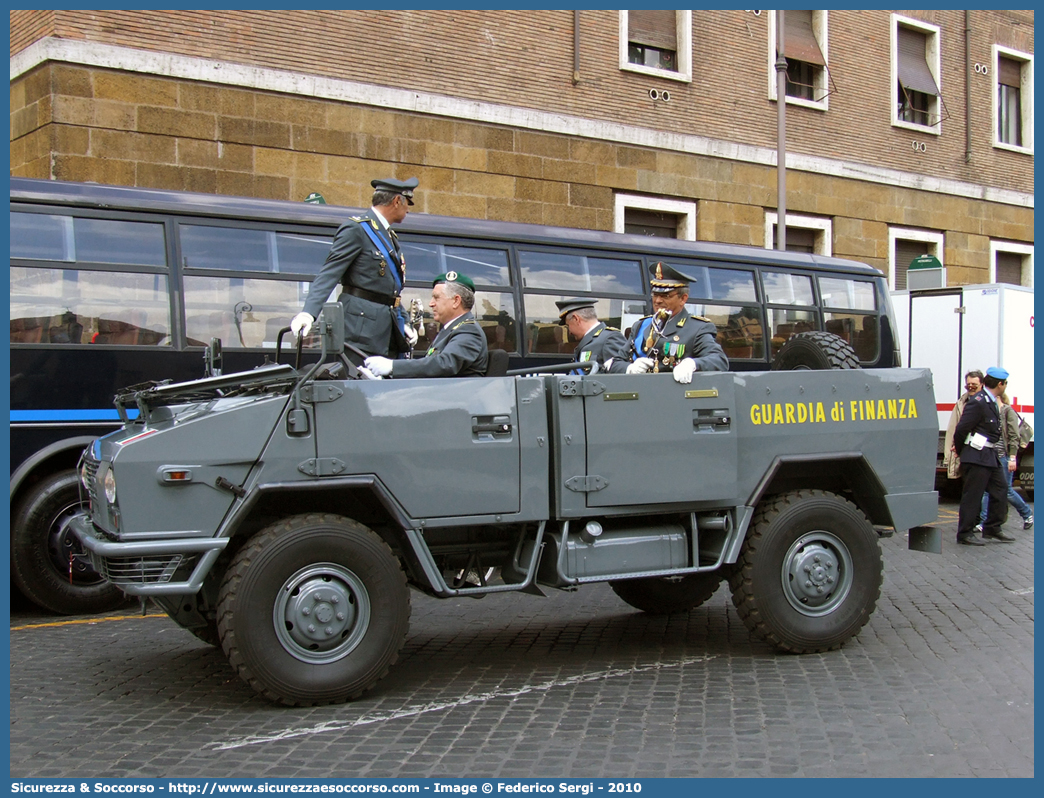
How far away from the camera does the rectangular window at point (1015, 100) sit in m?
25.2

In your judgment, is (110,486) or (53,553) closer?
(110,486)

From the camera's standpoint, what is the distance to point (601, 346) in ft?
26.6

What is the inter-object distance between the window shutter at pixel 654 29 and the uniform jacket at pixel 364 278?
14.1m

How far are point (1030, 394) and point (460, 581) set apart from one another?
13310 millimetres

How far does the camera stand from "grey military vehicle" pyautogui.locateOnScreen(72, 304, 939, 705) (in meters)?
5.03

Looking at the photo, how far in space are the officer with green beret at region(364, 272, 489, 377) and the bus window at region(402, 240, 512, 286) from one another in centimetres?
360

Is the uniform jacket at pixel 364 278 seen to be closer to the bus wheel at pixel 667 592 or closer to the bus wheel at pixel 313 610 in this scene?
the bus wheel at pixel 313 610

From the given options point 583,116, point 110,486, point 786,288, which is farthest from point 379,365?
point 583,116

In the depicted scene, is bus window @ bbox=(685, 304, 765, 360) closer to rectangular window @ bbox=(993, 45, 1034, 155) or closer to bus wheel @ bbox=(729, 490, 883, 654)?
bus wheel @ bbox=(729, 490, 883, 654)

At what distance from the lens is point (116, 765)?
175 inches

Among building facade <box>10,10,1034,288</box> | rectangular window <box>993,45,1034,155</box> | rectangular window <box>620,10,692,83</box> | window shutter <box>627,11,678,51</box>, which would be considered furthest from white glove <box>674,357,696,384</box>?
rectangular window <box>993,45,1034,155</box>

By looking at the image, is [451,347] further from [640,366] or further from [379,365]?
[640,366]

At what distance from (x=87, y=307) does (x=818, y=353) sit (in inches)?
206
